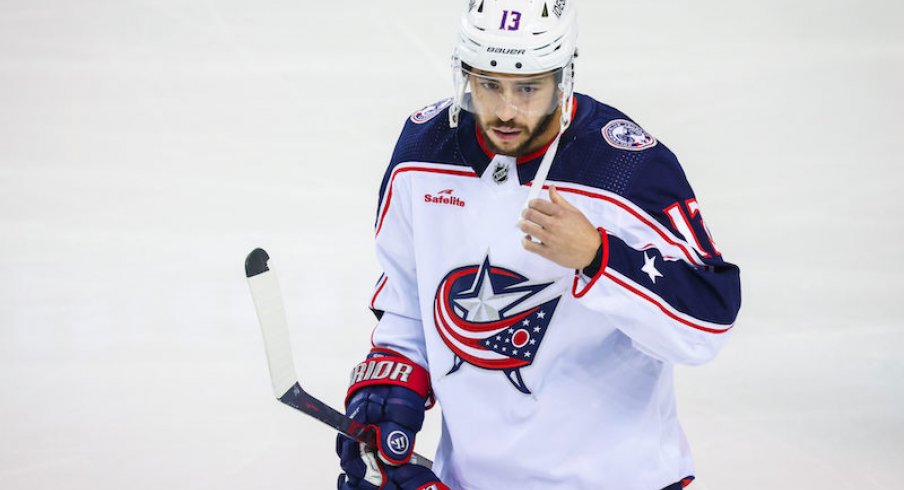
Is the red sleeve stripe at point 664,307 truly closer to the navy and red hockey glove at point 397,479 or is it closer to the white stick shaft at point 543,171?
the white stick shaft at point 543,171

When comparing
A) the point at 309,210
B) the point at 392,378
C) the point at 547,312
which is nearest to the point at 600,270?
the point at 547,312

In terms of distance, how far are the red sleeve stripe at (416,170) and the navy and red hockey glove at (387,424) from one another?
0.87ft

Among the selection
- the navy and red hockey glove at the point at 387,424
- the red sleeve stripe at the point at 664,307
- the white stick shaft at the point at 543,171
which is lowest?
the navy and red hockey glove at the point at 387,424

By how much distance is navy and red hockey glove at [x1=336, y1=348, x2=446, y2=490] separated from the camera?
2215 millimetres

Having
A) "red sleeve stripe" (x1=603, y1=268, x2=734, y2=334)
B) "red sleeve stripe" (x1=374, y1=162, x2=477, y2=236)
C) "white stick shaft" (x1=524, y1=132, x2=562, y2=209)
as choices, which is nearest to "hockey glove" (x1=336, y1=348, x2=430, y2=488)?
"red sleeve stripe" (x1=374, y1=162, x2=477, y2=236)

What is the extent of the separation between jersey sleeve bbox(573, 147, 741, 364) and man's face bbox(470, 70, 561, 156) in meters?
0.17

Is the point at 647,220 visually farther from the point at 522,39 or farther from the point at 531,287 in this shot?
the point at 522,39

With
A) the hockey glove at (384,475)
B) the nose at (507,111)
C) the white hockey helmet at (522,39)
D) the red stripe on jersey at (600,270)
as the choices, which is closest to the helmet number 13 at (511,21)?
the white hockey helmet at (522,39)

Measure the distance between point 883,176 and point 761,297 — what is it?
79cm

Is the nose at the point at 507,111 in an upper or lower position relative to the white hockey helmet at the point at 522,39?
lower

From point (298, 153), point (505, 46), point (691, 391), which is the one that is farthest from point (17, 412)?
point (505, 46)

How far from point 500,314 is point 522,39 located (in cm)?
46

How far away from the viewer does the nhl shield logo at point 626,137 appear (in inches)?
81.2

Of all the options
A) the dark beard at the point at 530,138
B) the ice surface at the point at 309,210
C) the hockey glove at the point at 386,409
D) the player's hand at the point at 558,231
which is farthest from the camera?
the ice surface at the point at 309,210
